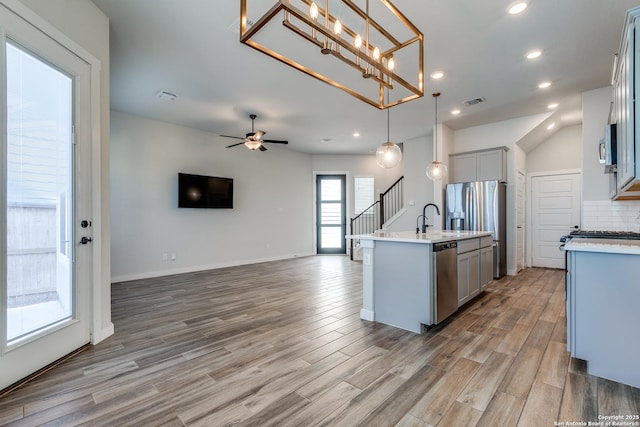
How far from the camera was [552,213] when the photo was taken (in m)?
6.31

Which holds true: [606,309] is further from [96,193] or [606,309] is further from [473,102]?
[96,193]

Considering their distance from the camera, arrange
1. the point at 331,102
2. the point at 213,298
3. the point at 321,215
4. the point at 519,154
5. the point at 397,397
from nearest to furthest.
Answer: the point at 397,397, the point at 213,298, the point at 331,102, the point at 519,154, the point at 321,215

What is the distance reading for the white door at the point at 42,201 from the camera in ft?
6.54

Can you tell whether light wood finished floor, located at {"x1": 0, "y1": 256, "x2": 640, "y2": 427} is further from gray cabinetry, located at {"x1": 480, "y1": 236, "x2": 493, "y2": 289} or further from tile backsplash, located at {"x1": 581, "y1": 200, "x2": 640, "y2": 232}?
tile backsplash, located at {"x1": 581, "y1": 200, "x2": 640, "y2": 232}

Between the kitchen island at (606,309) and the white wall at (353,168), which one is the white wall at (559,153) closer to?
the white wall at (353,168)

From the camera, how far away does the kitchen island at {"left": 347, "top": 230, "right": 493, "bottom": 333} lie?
2855 mm

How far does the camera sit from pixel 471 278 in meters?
3.71

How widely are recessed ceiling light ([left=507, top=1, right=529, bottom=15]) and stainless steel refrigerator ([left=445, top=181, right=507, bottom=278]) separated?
A: 3258mm

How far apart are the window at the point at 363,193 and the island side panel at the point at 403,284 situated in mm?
5824

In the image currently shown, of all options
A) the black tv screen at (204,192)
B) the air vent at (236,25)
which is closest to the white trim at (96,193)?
the air vent at (236,25)

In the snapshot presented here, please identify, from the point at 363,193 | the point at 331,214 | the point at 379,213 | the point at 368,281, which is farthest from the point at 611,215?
the point at 331,214

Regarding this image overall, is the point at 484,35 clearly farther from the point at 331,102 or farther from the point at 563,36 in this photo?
the point at 331,102

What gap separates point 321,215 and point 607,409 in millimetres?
7531

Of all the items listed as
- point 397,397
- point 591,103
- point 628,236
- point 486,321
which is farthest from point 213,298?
point 591,103
